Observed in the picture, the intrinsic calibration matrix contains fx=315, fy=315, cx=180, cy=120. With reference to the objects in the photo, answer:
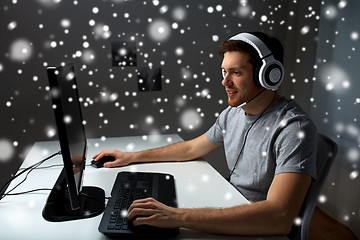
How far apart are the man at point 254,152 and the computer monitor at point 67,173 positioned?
0.17 meters

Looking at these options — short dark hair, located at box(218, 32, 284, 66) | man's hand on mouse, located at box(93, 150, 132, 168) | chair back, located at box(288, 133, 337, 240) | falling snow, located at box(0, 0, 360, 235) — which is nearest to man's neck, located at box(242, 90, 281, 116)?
short dark hair, located at box(218, 32, 284, 66)

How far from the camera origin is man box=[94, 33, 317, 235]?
2.65 ft

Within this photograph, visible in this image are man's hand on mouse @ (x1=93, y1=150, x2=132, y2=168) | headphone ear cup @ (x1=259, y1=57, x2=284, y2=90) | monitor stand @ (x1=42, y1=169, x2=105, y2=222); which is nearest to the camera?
monitor stand @ (x1=42, y1=169, x2=105, y2=222)

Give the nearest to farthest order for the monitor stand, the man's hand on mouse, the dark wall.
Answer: the monitor stand
the man's hand on mouse
the dark wall

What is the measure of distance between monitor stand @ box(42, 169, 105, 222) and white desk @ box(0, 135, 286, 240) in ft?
0.07

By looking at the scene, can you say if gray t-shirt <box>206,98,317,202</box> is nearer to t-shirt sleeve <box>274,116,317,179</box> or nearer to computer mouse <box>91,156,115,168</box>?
t-shirt sleeve <box>274,116,317,179</box>

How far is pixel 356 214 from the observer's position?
73.0 inches

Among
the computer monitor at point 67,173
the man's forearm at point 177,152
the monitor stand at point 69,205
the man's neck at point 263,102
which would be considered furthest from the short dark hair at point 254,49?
the monitor stand at point 69,205

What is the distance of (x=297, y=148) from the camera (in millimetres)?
948

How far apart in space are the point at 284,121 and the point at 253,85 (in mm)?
186

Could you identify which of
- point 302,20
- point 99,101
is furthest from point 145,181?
point 302,20

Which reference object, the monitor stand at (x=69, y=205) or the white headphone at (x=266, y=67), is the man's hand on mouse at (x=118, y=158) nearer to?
the monitor stand at (x=69, y=205)

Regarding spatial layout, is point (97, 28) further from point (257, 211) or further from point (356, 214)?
point (356, 214)

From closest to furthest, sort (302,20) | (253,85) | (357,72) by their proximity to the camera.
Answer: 1. (253,85)
2. (357,72)
3. (302,20)
